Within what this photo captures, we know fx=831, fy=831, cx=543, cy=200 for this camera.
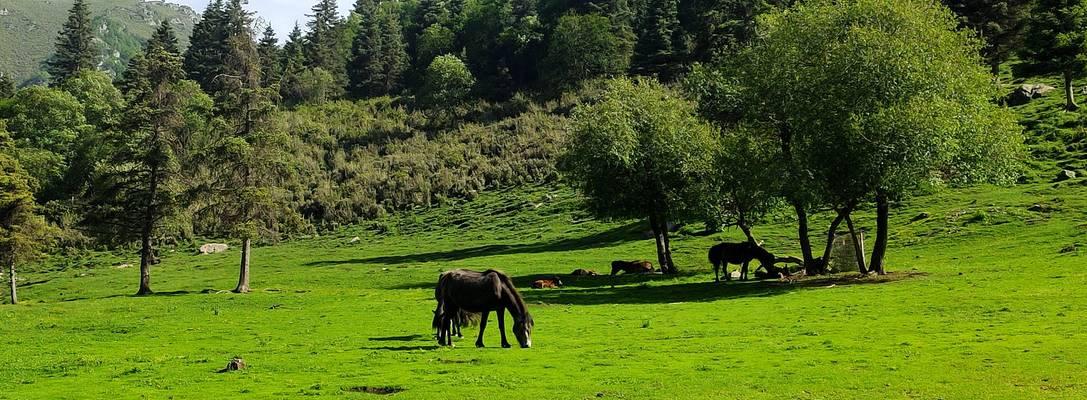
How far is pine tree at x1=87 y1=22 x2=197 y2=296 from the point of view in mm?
51469

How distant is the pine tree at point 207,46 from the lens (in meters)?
152

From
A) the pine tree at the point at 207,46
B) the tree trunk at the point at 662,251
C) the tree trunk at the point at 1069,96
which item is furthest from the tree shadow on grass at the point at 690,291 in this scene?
the pine tree at the point at 207,46

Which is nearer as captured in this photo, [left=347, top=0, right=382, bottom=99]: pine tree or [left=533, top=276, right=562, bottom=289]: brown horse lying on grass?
[left=533, top=276, right=562, bottom=289]: brown horse lying on grass

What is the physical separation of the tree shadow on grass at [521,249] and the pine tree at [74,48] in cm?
11801

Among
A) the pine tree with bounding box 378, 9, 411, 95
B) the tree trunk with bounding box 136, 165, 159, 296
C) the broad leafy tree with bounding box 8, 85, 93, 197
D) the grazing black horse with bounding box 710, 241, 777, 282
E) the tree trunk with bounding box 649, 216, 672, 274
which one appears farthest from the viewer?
the pine tree with bounding box 378, 9, 411, 95

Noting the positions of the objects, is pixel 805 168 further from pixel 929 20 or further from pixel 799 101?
pixel 929 20

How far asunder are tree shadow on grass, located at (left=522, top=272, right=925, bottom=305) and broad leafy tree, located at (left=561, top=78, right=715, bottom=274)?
874 centimetres

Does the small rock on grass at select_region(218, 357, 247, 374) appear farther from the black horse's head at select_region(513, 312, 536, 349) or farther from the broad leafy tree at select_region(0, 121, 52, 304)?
the broad leafy tree at select_region(0, 121, 52, 304)

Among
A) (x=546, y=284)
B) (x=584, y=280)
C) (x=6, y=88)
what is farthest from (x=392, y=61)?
(x=546, y=284)

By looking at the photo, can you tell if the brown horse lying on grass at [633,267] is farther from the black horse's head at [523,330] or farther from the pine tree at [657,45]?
the pine tree at [657,45]

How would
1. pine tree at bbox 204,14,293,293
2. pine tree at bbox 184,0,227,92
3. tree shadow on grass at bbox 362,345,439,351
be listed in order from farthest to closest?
pine tree at bbox 184,0,227,92, pine tree at bbox 204,14,293,293, tree shadow on grass at bbox 362,345,439,351

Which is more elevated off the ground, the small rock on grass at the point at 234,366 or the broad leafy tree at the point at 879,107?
the broad leafy tree at the point at 879,107

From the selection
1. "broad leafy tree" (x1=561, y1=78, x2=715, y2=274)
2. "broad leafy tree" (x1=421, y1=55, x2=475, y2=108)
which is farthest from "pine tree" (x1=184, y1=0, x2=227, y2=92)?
"broad leafy tree" (x1=561, y1=78, x2=715, y2=274)

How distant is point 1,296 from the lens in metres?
60.2
